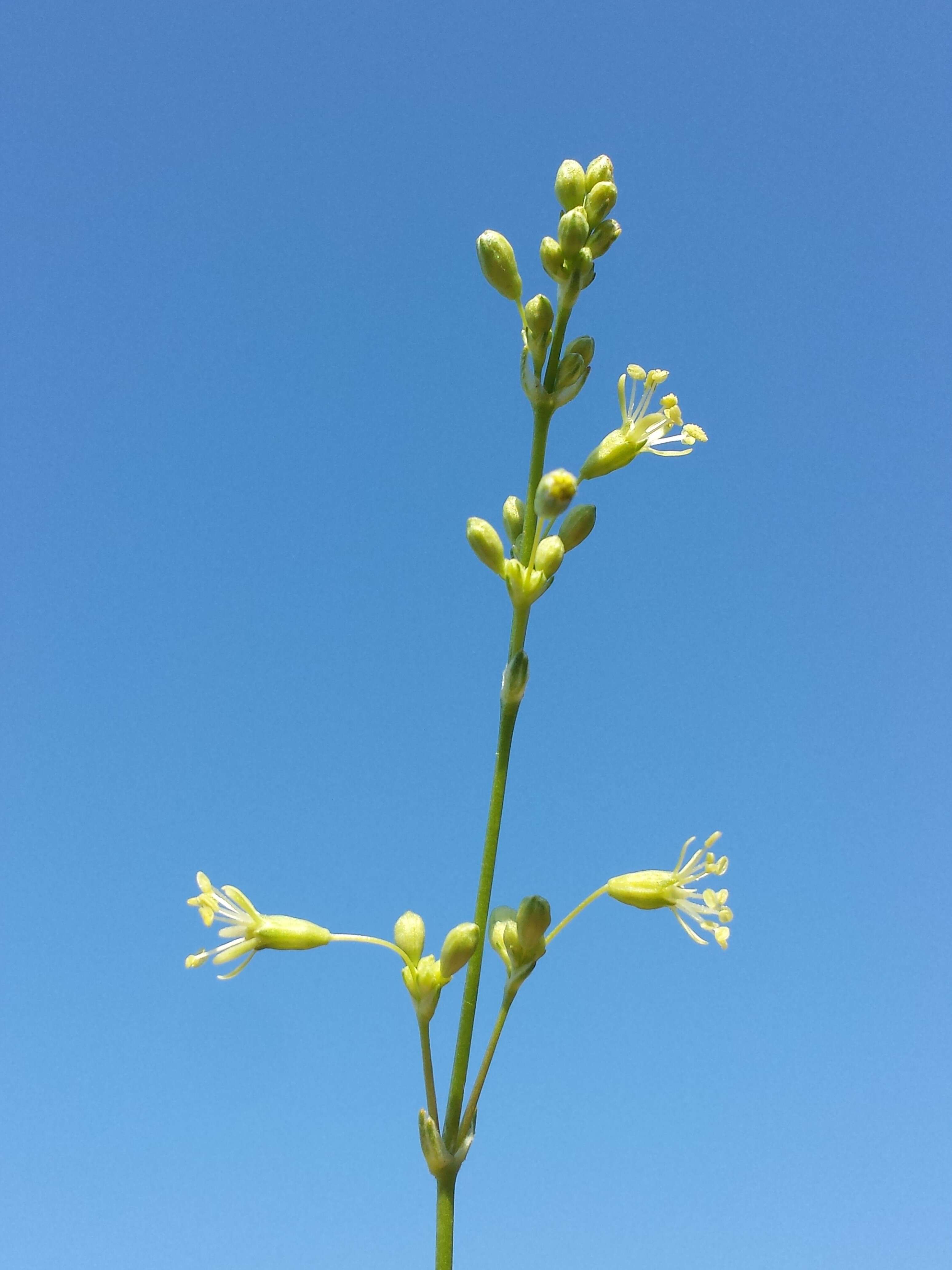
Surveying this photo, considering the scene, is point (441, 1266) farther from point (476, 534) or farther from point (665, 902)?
point (476, 534)

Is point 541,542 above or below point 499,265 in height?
below

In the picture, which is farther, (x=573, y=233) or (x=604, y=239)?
(x=604, y=239)

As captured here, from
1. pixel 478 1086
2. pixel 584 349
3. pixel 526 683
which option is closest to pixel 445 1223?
pixel 478 1086

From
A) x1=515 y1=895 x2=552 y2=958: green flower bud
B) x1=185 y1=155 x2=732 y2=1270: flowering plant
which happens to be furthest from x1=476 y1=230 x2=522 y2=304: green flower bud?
x1=515 y1=895 x2=552 y2=958: green flower bud

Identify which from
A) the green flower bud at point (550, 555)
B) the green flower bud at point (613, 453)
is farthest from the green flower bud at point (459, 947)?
the green flower bud at point (613, 453)

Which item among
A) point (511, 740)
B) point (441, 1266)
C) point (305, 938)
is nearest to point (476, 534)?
point (511, 740)

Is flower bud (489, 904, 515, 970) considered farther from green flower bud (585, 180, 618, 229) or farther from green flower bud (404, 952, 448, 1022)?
green flower bud (585, 180, 618, 229)

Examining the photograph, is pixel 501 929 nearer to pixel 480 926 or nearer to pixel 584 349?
pixel 480 926
